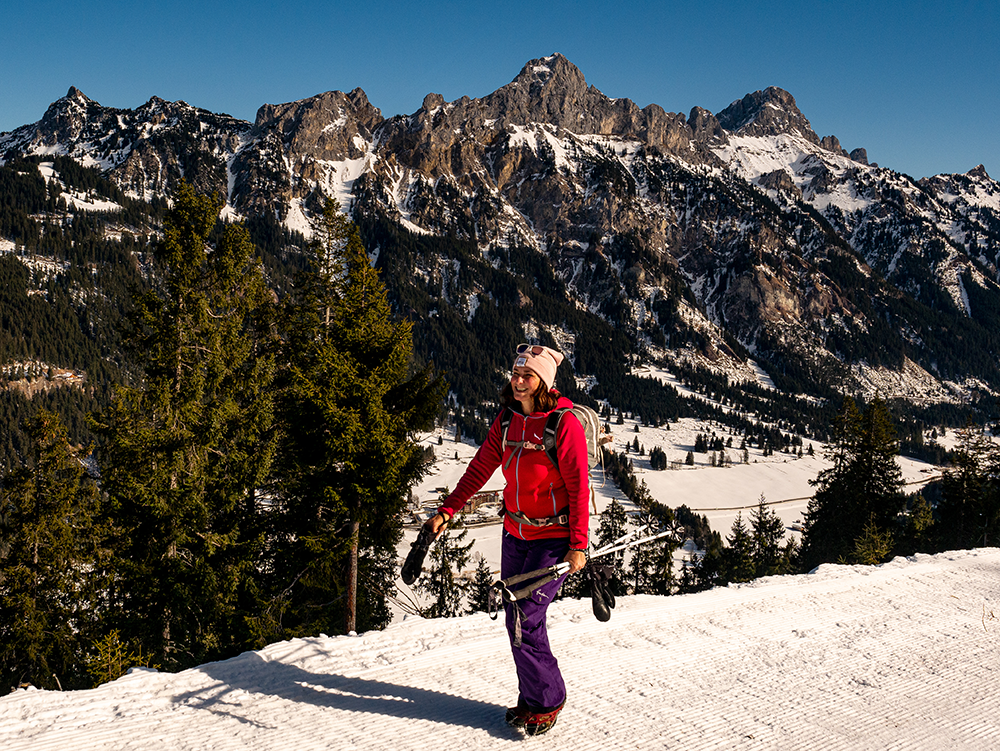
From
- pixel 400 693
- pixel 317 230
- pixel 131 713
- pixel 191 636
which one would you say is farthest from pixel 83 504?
pixel 400 693

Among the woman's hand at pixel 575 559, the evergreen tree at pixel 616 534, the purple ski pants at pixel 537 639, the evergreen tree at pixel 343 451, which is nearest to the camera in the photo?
the woman's hand at pixel 575 559

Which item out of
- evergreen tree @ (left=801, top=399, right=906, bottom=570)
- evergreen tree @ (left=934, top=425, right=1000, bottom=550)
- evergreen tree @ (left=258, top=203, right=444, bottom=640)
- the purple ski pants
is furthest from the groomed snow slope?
evergreen tree @ (left=934, top=425, right=1000, bottom=550)

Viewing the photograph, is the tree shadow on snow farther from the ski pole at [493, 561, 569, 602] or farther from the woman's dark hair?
the woman's dark hair

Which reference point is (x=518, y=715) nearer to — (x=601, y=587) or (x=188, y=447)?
(x=601, y=587)

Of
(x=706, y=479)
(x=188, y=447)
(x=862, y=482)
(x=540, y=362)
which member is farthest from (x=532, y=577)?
(x=706, y=479)

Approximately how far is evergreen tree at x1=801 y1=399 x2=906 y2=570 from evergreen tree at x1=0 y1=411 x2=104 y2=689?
2857 centimetres

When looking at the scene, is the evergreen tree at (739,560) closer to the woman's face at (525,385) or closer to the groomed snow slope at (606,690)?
the groomed snow slope at (606,690)

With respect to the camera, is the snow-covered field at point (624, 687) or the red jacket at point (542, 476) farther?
the snow-covered field at point (624, 687)

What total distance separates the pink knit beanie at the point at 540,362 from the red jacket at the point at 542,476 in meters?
0.20

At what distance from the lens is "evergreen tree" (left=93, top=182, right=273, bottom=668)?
1127 centimetres

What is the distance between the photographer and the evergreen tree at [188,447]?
11.3m

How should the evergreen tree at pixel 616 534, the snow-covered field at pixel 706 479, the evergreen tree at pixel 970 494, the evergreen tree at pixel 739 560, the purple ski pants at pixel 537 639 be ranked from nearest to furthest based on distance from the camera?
the purple ski pants at pixel 537 639, the evergreen tree at pixel 616 534, the evergreen tree at pixel 970 494, the evergreen tree at pixel 739 560, the snow-covered field at pixel 706 479

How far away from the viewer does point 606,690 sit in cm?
510

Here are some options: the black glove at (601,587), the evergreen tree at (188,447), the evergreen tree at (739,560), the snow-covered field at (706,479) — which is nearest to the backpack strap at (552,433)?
the black glove at (601,587)
